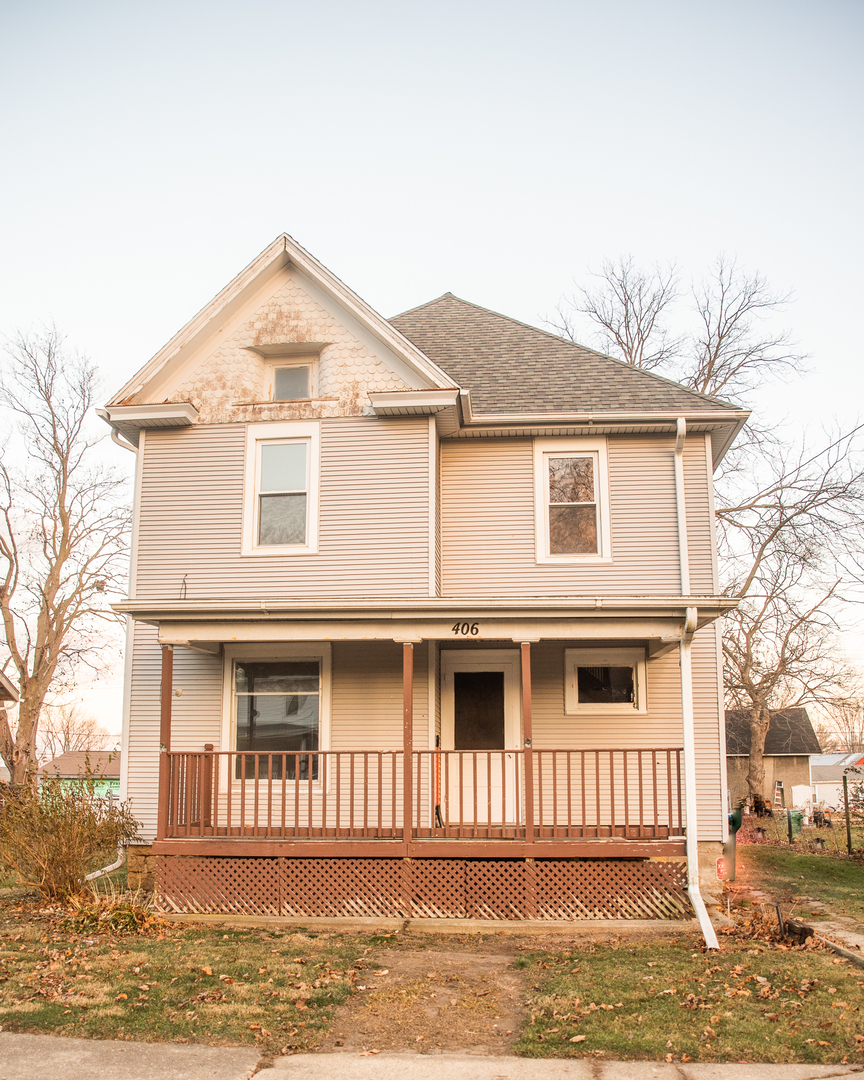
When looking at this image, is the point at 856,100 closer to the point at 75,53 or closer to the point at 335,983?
the point at 75,53

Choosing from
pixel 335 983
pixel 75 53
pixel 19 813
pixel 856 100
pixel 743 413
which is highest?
pixel 75 53

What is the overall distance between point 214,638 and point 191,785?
175cm

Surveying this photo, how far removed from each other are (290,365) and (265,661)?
4.12 meters

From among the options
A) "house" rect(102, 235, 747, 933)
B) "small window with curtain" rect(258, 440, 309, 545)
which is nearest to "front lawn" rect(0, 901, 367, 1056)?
"house" rect(102, 235, 747, 933)

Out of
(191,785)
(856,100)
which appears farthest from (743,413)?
(191,785)

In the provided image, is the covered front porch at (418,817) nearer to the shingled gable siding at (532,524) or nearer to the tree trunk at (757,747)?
the shingled gable siding at (532,524)

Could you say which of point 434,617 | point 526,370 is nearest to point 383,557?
point 434,617

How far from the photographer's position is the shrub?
1016cm

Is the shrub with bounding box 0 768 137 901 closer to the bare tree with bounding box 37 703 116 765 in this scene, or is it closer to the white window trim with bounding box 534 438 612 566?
the white window trim with bounding box 534 438 612 566

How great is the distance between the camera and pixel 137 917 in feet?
30.9

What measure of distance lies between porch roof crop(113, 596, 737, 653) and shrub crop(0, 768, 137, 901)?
227 cm

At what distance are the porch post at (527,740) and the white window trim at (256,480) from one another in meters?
3.33

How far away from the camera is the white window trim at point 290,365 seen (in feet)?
41.5

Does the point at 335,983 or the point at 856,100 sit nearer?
the point at 335,983
